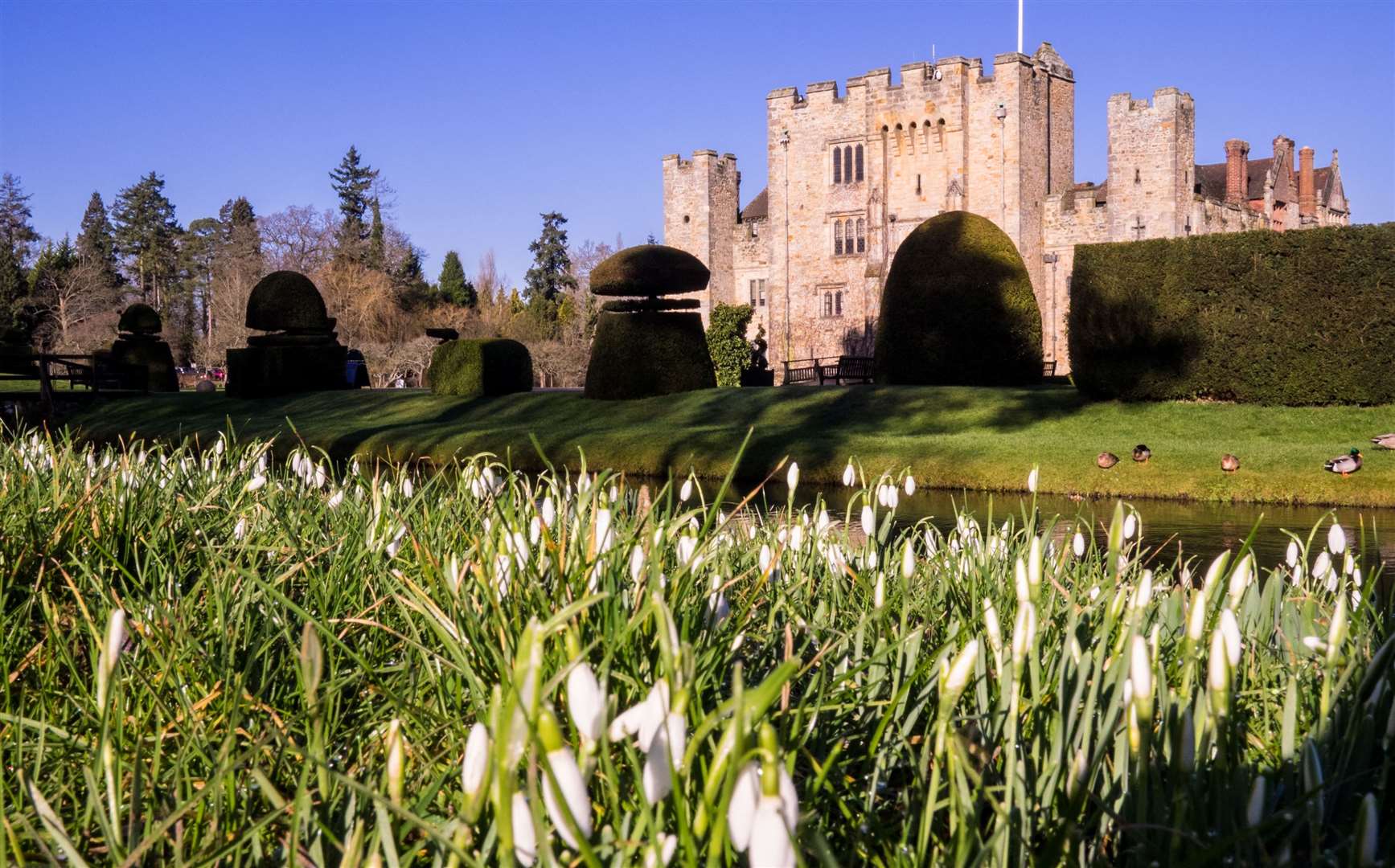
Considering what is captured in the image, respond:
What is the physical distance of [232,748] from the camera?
273 centimetres

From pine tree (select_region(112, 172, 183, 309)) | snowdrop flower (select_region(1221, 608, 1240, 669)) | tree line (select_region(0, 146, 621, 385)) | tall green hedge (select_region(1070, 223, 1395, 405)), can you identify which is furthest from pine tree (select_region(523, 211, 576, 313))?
snowdrop flower (select_region(1221, 608, 1240, 669))

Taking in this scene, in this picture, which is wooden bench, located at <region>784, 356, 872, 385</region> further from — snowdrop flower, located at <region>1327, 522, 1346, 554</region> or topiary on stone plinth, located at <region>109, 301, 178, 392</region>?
snowdrop flower, located at <region>1327, 522, 1346, 554</region>

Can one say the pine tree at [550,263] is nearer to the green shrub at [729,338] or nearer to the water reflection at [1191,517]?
the green shrub at [729,338]

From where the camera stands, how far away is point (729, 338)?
49250 mm

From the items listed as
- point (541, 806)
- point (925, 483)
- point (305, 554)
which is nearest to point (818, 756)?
point (541, 806)

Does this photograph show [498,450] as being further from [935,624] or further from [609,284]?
[935,624]

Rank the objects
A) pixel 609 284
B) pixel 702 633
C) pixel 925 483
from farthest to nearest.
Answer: pixel 609 284 < pixel 925 483 < pixel 702 633

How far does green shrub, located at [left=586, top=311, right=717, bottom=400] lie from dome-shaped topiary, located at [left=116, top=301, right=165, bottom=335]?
16.1m

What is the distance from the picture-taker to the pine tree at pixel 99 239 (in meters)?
78.9

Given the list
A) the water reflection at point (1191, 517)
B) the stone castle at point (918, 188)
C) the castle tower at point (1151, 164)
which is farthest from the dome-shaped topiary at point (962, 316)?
the castle tower at point (1151, 164)

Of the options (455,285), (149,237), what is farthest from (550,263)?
(149,237)

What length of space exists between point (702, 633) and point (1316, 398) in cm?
2033

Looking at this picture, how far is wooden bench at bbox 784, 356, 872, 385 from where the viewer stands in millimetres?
34906

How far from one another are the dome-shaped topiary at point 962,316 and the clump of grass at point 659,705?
2147 cm
